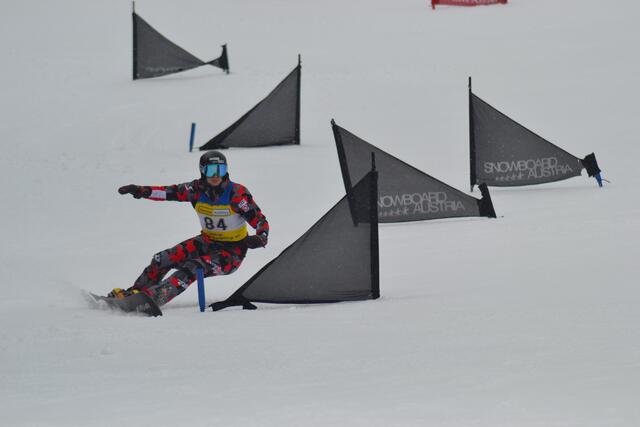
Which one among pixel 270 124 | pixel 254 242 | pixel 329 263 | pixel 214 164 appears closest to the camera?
pixel 329 263

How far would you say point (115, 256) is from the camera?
11.2 metres

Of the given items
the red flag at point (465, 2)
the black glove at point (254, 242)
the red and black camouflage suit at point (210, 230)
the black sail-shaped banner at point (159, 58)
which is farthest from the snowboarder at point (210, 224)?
the red flag at point (465, 2)

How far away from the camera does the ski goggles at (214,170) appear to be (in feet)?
26.3

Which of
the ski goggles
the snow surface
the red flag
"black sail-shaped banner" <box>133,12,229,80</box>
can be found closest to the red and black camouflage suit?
the ski goggles

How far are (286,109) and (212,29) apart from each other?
13.3m

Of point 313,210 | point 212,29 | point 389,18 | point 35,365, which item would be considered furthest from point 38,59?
point 35,365

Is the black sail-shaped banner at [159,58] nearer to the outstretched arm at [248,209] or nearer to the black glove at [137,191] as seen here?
the black glove at [137,191]

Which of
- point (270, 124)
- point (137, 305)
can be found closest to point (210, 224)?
point (137, 305)

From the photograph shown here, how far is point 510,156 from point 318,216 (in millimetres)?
2154

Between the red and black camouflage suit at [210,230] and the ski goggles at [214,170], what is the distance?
4.0 inches

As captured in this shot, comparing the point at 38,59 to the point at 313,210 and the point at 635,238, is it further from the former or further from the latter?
the point at 635,238

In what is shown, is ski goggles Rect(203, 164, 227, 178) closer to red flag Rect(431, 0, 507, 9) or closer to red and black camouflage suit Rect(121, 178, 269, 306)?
red and black camouflage suit Rect(121, 178, 269, 306)

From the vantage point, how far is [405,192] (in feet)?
36.9

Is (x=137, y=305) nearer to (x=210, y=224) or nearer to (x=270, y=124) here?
(x=210, y=224)
